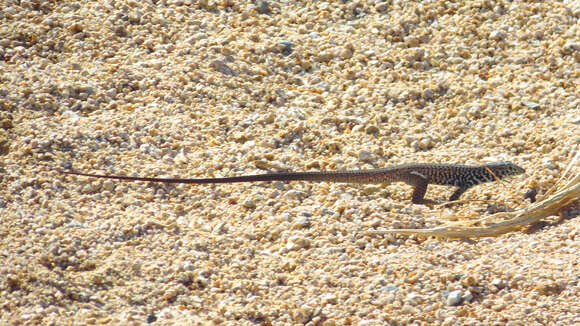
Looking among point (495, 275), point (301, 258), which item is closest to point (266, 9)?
point (301, 258)

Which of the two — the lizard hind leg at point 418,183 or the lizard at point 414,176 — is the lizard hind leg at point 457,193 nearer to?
the lizard at point 414,176

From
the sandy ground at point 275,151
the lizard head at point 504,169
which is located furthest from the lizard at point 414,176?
the sandy ground at point 275,151

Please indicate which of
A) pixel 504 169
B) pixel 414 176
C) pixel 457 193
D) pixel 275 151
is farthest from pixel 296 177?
pixel 504 169

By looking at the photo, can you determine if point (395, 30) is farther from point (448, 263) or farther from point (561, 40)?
point (448, 263)

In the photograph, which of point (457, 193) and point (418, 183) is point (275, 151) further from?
point (457, 193)

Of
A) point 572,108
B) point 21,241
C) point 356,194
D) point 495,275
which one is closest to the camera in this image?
point 495,275

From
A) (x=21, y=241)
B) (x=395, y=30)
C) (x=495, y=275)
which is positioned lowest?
(x=21, y=241)

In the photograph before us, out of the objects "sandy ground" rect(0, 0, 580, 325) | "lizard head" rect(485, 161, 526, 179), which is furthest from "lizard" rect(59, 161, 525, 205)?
"sandy ground" rect(0, 0, 580, 325)
